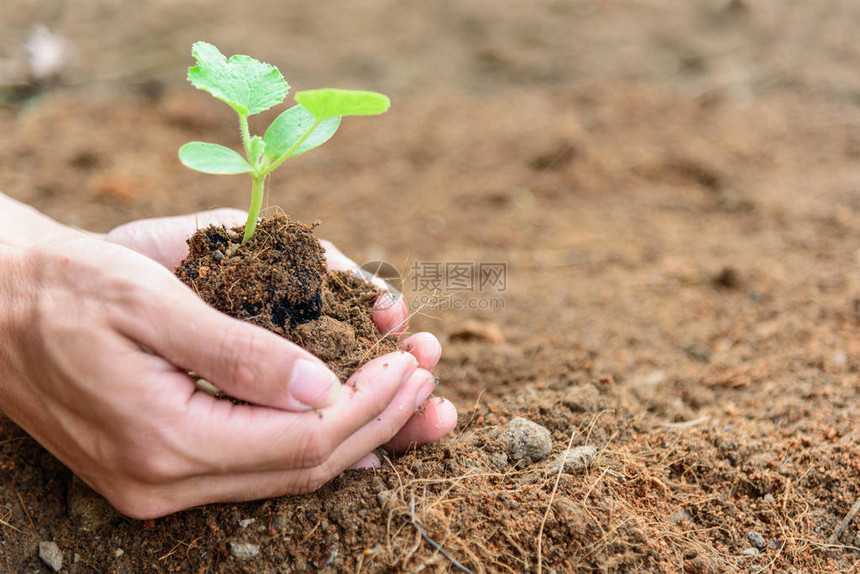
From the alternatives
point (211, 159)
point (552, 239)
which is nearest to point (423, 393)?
point (211, 159)

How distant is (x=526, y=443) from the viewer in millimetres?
1292

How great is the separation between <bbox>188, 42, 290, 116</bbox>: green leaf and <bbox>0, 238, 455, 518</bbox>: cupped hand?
1.10 feet

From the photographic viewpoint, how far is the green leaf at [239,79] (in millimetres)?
1108

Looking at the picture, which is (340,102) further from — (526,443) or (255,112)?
(526,443)

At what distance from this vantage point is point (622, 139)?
3.51 m

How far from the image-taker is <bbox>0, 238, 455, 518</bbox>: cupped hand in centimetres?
98

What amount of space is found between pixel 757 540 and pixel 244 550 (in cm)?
99

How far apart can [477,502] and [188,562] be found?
54 cm

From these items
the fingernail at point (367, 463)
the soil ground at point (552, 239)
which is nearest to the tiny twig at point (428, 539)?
the soil ground at point (552, 239)

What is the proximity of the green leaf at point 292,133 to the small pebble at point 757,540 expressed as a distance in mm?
1144

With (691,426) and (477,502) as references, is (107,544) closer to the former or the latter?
(477,502)

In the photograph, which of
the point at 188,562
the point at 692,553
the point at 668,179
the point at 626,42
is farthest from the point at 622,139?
the point at 188,562

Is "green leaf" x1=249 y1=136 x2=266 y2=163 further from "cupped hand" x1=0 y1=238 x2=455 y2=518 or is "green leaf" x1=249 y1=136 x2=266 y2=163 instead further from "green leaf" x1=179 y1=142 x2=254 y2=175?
"cupped hand" x1=0 y1=238 x2=455 y2=518

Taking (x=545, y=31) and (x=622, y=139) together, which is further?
(x=545, y=31)
